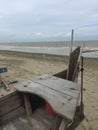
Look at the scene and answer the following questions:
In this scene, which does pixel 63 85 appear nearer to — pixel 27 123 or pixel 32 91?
pixel 32 91

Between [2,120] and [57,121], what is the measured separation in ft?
3.51

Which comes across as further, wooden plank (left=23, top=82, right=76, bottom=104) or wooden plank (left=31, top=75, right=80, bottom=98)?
wooden plank (left=31, top=75, right=80, bottom=98)

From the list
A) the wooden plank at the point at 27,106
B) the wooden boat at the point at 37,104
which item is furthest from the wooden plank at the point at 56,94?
the wooden plank at the point at 27,106

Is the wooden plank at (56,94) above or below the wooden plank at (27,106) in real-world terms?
above

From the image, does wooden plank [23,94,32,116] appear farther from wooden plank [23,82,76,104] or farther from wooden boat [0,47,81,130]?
wooden plank [23,82,76,104]

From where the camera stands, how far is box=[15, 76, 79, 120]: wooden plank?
2.24 metres

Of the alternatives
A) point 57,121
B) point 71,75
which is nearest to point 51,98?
point 57,121

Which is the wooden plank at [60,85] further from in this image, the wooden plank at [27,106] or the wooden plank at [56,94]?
the wooden plank at [27,106]

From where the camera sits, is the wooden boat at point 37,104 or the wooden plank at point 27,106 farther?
the wooden plank at point 27,106

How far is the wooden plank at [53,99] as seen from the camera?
7.36 ft

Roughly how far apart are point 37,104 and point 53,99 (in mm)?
1366

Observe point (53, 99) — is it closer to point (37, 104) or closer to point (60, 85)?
point (60, 85)

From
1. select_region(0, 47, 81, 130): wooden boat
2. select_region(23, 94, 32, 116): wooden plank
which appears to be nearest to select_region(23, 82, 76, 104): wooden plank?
select_region(0, 47, 81, 130): wooden boat

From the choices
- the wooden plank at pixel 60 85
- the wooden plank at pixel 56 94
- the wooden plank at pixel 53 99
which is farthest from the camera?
the wooden plank at pixel 60 85
